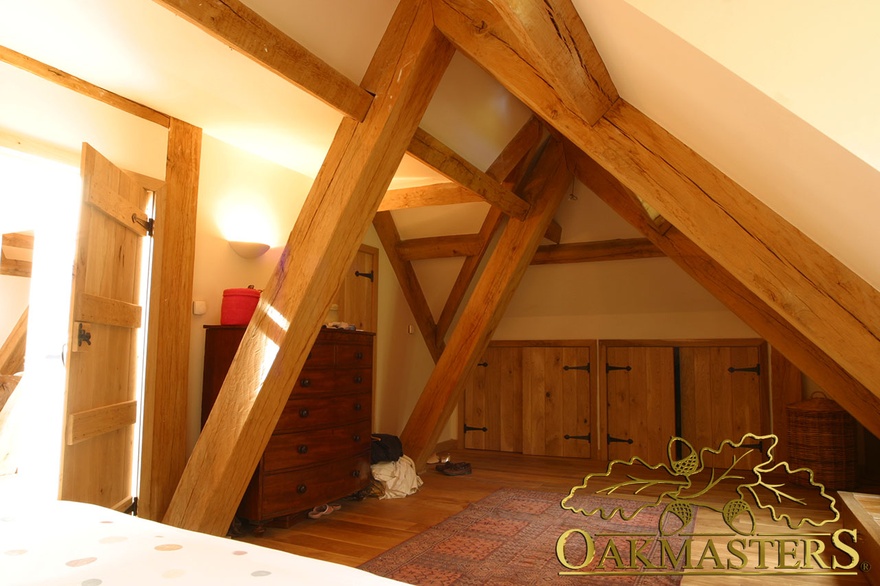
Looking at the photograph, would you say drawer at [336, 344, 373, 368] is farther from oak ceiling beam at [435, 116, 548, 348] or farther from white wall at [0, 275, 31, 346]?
white wall at [0, 275, 31, 346]

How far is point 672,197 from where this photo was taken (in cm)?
232

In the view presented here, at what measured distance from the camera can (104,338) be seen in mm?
2463

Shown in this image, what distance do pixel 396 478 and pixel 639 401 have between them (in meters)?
2.51

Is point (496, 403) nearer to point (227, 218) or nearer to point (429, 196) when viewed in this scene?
point (429, 196)

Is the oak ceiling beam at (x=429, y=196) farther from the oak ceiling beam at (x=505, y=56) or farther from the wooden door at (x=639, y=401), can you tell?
the wooden door at (x=639, y=401)

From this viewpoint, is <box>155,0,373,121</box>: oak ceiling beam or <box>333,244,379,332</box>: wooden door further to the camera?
<box>333,244,379,332</box>: wooden door

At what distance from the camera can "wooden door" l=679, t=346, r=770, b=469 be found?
4.90 metres

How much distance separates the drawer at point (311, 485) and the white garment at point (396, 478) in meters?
0.23

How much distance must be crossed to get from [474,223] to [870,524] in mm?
3524

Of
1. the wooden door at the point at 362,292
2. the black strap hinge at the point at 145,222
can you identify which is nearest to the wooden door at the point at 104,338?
the black strap hinge at the point at 145,222

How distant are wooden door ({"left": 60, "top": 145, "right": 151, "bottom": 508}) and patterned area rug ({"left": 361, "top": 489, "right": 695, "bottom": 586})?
1.19 meters

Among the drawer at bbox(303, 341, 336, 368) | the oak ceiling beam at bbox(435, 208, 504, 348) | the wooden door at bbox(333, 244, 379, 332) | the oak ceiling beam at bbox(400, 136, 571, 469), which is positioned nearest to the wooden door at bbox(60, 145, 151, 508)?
the drawer at bbox(303, 341, 336, 368)

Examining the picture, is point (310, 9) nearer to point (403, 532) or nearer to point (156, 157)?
point (156, 157)

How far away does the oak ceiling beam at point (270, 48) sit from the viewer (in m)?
1.90
